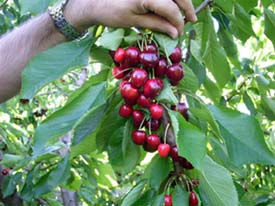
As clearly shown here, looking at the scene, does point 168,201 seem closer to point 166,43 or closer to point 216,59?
point 166,43

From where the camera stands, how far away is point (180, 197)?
3.17 ft

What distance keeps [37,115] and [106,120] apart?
9.73ft

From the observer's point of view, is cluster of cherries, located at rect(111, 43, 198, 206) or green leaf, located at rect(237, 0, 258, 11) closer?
cluster of cherries, located at rect(111, 43, 198, 206)

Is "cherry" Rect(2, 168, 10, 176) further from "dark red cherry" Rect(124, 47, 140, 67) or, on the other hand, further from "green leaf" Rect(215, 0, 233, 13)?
"dark red cherry" Rect(124, 47, 140, 67)

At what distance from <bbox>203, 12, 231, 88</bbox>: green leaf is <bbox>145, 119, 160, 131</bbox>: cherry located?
42cm

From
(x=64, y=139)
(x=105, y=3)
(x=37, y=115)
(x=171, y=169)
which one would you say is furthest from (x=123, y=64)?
(x=37, y=115)

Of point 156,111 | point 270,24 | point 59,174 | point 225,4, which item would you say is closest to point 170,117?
point 156,111

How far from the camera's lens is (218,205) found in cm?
98

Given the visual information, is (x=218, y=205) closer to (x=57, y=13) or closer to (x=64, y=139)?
(x=57, y=13)

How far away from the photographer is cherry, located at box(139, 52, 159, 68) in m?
0.97

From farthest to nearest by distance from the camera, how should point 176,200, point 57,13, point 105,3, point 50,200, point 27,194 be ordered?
point 50,200, point 27,194, point 57,13, point 105,3, point 176,200

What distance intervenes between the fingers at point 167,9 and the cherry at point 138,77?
13 centimetres

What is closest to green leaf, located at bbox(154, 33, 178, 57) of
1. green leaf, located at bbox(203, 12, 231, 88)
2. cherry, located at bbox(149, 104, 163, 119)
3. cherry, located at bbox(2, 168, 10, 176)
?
cherry, located at bbox(149, 104, 163, 119)

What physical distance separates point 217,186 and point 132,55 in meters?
0.30
